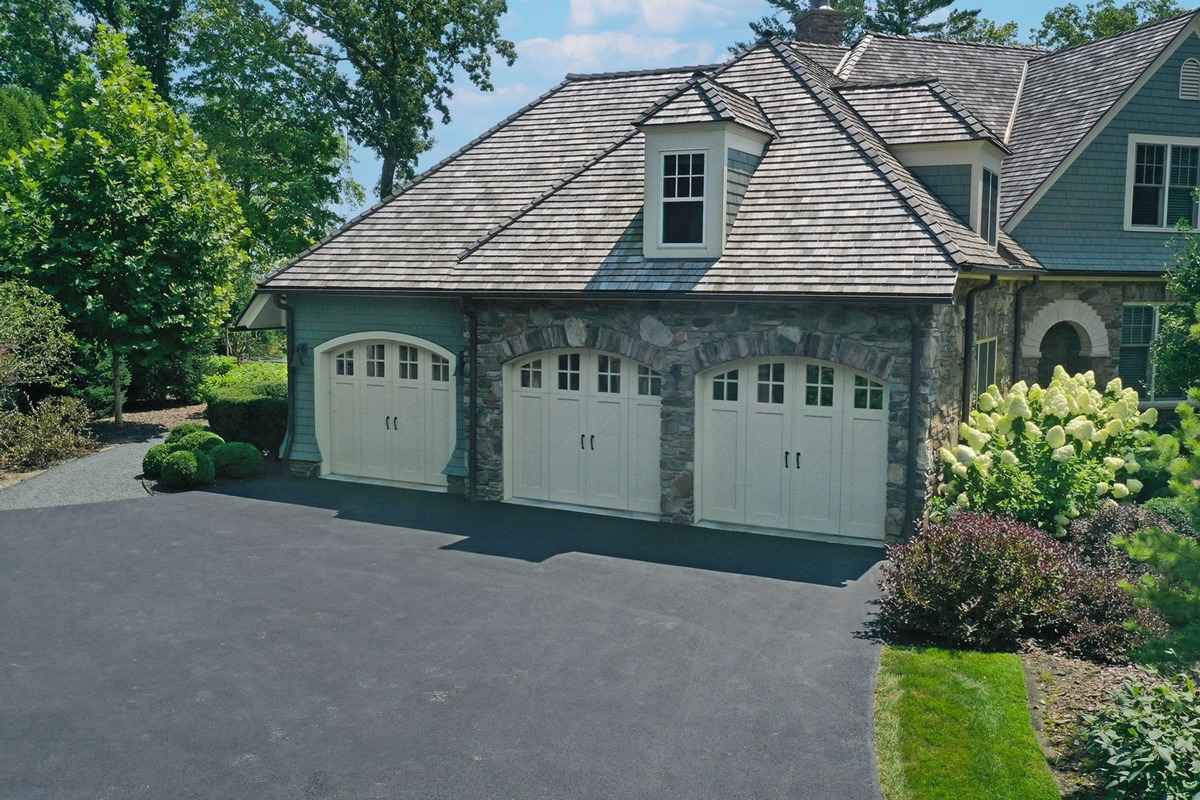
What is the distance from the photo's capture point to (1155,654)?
6.37m

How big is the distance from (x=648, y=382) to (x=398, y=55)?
83.6 feet

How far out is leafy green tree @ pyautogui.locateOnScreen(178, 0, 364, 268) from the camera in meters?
34.3

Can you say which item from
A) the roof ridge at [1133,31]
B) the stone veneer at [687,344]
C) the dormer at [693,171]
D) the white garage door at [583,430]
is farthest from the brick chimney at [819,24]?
the white garage door at [583,430]

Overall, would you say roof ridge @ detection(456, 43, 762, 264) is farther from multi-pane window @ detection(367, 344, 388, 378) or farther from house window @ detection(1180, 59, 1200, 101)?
house window @ detection(1180, 59, 1200, 101)

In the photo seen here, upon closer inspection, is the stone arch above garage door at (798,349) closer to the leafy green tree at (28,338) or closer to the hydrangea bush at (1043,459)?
the hydrangea bush at (1043,459)

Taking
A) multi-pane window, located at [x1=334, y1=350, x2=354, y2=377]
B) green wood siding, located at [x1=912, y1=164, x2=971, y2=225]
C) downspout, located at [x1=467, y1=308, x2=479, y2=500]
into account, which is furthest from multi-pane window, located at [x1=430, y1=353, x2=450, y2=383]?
green wood siding, located at [x1=912, y1=164, x2=971, y2=225]

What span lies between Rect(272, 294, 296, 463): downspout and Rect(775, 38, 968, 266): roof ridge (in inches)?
391

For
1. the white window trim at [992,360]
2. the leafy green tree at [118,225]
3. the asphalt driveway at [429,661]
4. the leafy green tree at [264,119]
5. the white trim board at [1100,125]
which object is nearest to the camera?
the asphalt driveway at [429,661]

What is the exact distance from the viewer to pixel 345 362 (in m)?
18.1

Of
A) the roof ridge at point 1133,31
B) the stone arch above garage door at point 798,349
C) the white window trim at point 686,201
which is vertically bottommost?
the stone arch above garage door at point 798,349

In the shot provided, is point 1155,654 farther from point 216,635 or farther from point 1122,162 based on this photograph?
point 1122,162

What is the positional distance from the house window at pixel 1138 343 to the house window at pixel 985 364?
140 inches

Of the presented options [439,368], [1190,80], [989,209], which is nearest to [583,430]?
[439,368]

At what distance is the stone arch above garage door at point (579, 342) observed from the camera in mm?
14625
